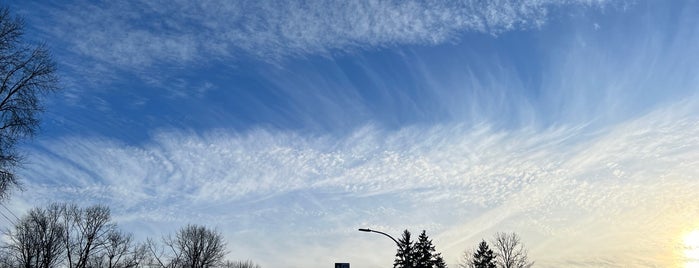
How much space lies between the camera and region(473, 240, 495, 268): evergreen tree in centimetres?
7519

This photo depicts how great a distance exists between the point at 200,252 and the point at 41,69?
64485mm

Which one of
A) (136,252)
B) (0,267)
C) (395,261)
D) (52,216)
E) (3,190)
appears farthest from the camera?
(395,261)

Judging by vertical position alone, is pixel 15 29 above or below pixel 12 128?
above

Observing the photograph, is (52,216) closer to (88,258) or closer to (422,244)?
(88,258)

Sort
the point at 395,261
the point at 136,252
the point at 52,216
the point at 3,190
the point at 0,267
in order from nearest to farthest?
the point at 3,190
the point at 0,267
the point at 52,216
the point at 136,252
the point at 395,261

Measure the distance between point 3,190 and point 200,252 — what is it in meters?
63.9

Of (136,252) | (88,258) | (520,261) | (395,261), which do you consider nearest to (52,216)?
(88,258)

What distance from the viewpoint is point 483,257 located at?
75562 mm

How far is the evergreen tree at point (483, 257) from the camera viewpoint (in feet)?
247

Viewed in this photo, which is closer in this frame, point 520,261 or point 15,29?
point 15,29

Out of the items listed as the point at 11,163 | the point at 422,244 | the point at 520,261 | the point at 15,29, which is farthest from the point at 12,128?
the point at 520,261

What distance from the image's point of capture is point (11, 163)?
17047 mm

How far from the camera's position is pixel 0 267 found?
55.3m

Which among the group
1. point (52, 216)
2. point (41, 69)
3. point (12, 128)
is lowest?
point (12, 128)
